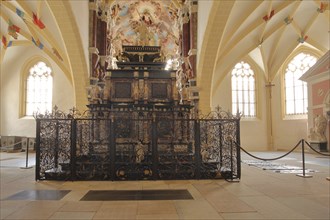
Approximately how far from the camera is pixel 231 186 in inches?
251

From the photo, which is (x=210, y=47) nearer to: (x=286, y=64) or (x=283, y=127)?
(x=286, y=64)

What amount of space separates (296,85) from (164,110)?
52.2 feet

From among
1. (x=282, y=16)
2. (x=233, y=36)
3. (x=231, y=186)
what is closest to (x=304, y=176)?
(x=231, y=186)

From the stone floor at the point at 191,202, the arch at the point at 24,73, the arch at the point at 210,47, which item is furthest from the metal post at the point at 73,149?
the arch at the point at 24,73

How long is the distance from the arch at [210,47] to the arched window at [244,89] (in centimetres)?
719

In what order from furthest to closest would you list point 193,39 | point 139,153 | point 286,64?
point 286,64, point 193,39, point 139,153

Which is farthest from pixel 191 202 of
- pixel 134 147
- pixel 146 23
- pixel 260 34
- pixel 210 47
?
pixel 146 23

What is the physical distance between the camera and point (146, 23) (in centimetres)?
2092

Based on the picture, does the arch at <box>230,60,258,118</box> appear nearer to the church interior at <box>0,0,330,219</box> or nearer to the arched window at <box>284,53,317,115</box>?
the church interior at <box>0,0,330,219</box>

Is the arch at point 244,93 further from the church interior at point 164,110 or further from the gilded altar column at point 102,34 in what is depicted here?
the gilded altar column at point 102,34

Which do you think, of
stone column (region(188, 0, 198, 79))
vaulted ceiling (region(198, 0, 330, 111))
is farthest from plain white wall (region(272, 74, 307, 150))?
stone column (region(188, 0, 198, 79))

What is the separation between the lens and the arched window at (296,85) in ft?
71.2

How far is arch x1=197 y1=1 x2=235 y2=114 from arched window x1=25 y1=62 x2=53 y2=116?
470 inches

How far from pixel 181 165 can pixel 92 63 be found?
10.8 meters
